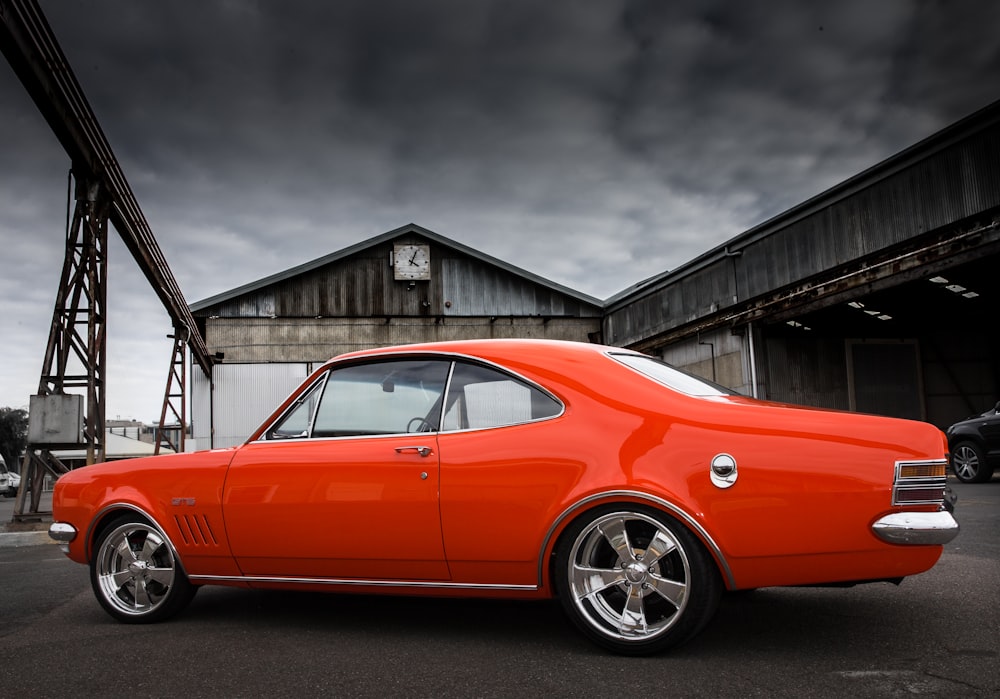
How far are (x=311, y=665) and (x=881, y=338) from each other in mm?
24671

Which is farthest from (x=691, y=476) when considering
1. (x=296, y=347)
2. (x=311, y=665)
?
(x=296, y=347)

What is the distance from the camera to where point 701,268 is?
24.6 m

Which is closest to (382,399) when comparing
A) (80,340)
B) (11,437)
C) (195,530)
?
(195,530)

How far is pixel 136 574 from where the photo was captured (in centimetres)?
448

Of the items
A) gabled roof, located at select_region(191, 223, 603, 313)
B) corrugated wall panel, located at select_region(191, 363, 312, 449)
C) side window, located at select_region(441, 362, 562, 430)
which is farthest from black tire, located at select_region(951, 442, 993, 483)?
corrugated wall panel, located at select_region(191, 363, 312, 449)

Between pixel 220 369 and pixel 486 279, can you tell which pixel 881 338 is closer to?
pixel 486 279

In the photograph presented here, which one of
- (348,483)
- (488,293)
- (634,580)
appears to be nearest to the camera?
(634,580)

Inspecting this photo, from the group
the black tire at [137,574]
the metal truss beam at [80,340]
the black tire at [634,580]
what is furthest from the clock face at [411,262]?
the black tire at [634,580]

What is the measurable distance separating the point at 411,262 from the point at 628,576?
27.2 m

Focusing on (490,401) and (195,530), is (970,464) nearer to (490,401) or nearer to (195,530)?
(490,401)

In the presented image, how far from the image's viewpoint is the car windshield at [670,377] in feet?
12.1

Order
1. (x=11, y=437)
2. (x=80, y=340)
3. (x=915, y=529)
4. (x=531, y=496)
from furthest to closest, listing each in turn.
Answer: (x=11, y=437), (x=80, y=340), (x=531, y=496), (x=915, y=529)

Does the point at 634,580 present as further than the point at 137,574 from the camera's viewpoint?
No

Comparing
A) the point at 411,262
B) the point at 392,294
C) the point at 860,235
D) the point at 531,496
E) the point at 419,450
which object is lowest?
the point at 531,496
